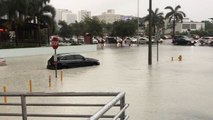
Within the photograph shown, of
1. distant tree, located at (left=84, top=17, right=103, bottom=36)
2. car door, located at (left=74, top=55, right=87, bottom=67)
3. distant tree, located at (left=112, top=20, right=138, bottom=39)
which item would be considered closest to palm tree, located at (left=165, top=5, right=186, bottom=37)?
distant tree, located at (left=112, top=20, right=138, bottom=39)

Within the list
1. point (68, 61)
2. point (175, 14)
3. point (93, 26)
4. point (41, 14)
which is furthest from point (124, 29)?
point (68, 61)

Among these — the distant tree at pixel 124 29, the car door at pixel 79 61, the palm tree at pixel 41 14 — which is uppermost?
the palm tree at pixel 41 14

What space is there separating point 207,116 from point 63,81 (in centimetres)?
1203

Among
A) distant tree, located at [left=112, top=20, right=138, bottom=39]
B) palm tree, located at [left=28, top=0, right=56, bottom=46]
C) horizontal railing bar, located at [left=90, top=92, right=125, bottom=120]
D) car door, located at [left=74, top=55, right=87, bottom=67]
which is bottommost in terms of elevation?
car door, located at [left=74, top=55, right=87, bottom=67]

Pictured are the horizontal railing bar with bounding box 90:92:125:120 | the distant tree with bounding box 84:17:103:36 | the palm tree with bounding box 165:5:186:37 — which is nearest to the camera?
the horizontal railing bar with bounding box 90:92:125:120

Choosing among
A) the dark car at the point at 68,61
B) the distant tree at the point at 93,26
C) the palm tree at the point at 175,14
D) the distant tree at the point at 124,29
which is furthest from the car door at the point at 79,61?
the palm tree at the point at 175,14

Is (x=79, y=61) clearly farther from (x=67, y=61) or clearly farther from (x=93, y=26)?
(x=93, y=26)

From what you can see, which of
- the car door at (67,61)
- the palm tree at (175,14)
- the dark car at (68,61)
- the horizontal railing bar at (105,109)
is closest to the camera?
the horizontal railing bar at (105,109)

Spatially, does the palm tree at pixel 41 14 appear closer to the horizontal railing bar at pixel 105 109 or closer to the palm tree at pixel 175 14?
the palm tree at pixel 175 14

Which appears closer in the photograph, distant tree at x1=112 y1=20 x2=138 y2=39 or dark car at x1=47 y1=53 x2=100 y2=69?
dark car at x1=47 y1=53 x2=100 y2=69

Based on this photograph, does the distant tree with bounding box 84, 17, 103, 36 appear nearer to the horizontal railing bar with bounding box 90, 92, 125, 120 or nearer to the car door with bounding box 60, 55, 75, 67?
the car door with bounding box 60, 55, 75, 67

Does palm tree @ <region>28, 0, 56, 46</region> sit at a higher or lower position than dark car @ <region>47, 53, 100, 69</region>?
higher

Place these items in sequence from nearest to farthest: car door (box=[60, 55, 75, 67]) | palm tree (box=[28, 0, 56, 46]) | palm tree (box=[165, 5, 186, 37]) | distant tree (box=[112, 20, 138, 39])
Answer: car door (box=[60, 55, 75, 67]), palm tree (box=[28, 0, 56, 46]), distant tree (box=[112, 20, 138, 39]), palm tree (box=[165, 5, 186, 37])

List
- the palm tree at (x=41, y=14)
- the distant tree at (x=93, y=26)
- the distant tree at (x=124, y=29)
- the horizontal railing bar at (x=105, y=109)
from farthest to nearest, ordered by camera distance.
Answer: the distant tree at (x=124, y=29) < the distant tree at (x=93, y=26) < the palm tree at (x=41, y=14) < the horizontal railing bar at (x=105, y=109)
